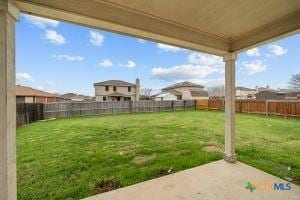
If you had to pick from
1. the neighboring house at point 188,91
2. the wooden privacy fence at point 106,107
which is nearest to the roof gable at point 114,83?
the neighboring house at point 188,91

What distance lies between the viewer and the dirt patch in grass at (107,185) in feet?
9.25

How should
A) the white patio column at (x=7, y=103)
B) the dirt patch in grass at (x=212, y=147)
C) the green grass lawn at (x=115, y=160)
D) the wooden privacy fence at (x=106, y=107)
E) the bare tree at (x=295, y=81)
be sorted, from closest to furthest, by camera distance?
the white patio column at (x=7, y=103) < the green grass lawn at (x=115, y=160) < the dirt patch in grass at (x=212, y=147) < the wooden privacy fence at (x=106, y=107) < the bare tree at (x=295, y=81)

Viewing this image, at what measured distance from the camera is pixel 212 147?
5152mm

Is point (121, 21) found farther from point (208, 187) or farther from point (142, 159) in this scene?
point (142, 159)

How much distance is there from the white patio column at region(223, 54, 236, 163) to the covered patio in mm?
37

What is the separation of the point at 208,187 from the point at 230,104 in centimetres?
176

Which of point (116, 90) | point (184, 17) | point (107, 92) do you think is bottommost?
point (184, 17)

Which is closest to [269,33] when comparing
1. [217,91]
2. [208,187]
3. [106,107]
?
[208,187]

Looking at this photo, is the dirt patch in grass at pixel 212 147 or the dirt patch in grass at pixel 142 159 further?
the dirt patch in grass at pixel 212 147

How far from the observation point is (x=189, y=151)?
4.78 metres

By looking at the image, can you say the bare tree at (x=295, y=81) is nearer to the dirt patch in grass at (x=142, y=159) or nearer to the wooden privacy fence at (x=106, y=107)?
the wooden privacy fence at (x=106, y=107)

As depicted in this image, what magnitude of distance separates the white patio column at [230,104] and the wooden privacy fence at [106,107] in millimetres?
12761

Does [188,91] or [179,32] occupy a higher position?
[188,91]

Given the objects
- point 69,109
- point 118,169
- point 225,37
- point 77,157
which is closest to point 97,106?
point 69,109
